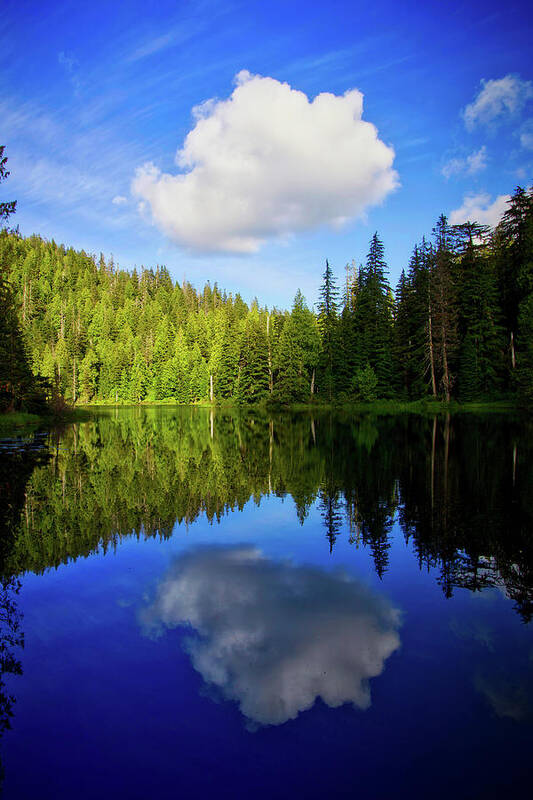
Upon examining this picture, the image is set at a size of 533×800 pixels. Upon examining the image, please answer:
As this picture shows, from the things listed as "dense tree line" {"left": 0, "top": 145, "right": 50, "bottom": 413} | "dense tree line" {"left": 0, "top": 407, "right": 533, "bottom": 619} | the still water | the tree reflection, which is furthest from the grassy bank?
the tree reflection

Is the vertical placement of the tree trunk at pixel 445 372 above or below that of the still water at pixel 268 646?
above

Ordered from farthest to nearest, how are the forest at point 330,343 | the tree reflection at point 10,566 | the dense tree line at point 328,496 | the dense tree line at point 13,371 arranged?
1. the forest at point 330,343
2. the dense tree line at point 13,371
3. the dense tree line at point 328,496
4. the tree reflection at point 10,566

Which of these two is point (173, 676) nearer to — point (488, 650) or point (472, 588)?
point (488, 650)

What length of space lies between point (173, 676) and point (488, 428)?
96.0 feet

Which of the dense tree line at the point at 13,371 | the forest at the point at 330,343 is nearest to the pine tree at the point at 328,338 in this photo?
the forest at the point at 330,343

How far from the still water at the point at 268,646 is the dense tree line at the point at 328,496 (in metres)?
0.08

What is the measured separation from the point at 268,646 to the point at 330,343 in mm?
63653

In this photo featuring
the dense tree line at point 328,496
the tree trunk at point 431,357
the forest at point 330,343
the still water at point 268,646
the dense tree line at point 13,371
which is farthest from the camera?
the tree trunk at point 431,357

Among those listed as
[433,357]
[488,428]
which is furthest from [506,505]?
[433,357]

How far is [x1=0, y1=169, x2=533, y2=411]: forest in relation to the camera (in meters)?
48.7

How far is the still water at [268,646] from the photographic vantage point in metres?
3.79

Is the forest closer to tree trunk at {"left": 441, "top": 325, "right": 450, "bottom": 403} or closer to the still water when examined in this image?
tree trunk at {"left": 441, "top": 325, "right": 450, "bottom": 403}

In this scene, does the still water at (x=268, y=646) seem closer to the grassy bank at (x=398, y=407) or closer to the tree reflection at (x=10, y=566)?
the tree reflection at (x=10, y=566)

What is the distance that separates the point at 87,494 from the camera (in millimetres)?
13133
